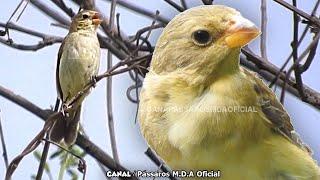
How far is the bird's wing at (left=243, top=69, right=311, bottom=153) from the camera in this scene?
0.92 m

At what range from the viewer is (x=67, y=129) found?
1.00 m

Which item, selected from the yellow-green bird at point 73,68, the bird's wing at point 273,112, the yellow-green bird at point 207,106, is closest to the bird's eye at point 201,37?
the yellow-green bird at point 207,106

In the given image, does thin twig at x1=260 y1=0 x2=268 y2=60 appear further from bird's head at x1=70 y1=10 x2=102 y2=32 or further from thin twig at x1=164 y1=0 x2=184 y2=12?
bird's head at x1=70 y1=10 x2=102 y2=32

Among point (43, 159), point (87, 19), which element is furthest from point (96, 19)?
point (43, 159)

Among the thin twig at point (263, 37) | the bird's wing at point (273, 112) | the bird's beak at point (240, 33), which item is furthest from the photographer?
the thin twig at point (263, 37)

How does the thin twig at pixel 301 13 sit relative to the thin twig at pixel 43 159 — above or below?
above

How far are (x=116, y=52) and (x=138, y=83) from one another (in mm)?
93

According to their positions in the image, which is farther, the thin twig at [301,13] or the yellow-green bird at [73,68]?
the yellow-green bird at [73,68]

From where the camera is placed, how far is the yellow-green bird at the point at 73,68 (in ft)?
3.28

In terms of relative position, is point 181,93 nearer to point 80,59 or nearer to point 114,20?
point 114,20

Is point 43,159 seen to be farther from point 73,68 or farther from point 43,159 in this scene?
point 73,68

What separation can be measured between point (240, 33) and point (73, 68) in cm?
56

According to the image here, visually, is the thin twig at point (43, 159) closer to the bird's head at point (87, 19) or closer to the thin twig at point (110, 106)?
the thin twig at point (110, 106)

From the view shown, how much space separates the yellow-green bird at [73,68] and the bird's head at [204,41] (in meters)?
0.16
